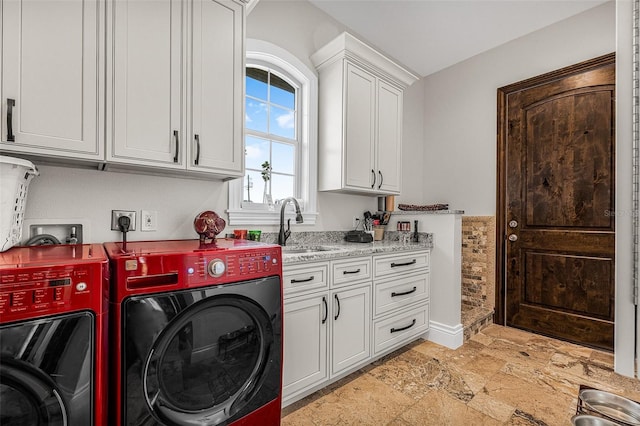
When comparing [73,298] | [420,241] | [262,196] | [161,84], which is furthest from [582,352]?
[161,84]

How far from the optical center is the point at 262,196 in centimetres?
250

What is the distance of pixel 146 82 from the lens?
1.52m

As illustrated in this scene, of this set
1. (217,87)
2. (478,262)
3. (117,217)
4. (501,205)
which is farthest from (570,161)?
(117,217)

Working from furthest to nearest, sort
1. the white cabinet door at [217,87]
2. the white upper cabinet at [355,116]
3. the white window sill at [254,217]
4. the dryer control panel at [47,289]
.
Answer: the white upper cabinet at [355,116]
the white window sill at [254,217]
the white cabinet door at [217,87]
the dryer control panel at [47,289]

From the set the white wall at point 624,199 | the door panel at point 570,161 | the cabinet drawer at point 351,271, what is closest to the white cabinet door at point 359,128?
the cabinet drawer at point 351,271

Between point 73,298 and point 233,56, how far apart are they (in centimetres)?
151

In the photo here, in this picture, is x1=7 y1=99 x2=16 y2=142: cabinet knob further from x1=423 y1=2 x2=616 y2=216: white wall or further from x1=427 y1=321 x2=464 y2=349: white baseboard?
x1=423 y1=2 x2=616 y2=216: white wall

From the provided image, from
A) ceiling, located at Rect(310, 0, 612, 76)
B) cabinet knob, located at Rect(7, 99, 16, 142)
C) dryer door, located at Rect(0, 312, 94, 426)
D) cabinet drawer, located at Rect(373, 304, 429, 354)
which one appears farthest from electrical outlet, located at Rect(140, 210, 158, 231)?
ceiling, located at Rect(310, 0, 612, 76)

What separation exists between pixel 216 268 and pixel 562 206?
10.4 ft

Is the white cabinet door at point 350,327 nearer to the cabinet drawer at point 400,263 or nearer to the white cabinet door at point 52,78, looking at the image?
the cabinet drawer at point 400,263

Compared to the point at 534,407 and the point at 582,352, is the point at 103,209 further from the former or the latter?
the point at 582,352

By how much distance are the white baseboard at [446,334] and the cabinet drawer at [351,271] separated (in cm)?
106

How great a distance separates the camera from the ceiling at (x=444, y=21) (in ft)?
8.95

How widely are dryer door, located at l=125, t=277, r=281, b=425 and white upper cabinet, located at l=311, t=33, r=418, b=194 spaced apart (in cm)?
147
